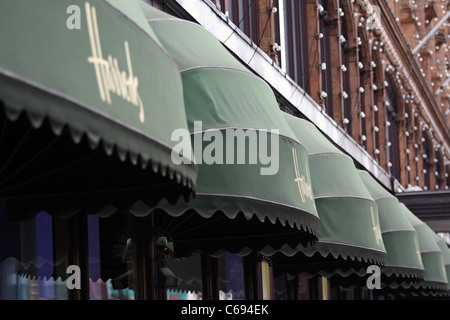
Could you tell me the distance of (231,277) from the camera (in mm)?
15750

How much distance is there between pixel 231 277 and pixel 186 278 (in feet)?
6.95

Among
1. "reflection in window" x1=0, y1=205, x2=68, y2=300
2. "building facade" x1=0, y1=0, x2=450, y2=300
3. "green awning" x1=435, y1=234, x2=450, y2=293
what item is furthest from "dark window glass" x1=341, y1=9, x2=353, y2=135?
"reflection in window" x1=0, y1=205, x2=68, y2=300

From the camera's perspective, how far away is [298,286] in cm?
2089

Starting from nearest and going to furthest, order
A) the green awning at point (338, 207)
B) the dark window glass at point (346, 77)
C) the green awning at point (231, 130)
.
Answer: the green awning at point (231, 130) < the green awning at point (338, 207) < the dark window glass at point (346, 77)

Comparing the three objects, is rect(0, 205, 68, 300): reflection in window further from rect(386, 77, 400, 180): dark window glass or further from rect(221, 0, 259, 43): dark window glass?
rect(386, 77, 400, 180): dark window glass

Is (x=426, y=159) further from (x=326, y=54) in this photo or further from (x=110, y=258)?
(x=110, y=258)

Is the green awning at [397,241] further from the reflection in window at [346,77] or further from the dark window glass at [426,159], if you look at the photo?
the dark window glass at [426,159]

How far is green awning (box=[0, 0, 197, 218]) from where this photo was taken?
531 centimetres

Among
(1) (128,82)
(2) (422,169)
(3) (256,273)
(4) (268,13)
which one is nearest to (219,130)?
(1) (128,82)

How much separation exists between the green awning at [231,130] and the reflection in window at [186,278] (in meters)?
2.78

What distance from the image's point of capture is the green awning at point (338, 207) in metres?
13.4

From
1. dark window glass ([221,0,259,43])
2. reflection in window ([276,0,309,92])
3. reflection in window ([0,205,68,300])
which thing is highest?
reflection in window ([276,0,309,92])

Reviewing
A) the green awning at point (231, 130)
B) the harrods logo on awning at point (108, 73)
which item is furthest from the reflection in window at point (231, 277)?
the harrods logo on awning at point (108, 73)

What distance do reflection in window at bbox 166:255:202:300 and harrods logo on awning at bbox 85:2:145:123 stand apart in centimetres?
672
